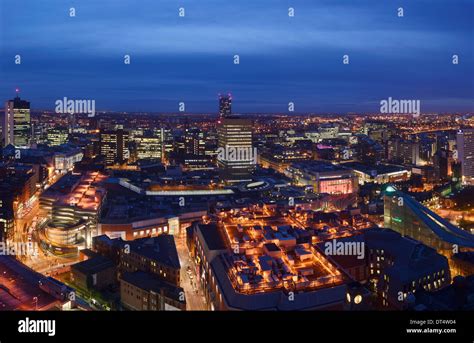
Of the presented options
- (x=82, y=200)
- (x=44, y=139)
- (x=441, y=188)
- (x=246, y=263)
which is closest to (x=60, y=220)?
(x=82, y=200)

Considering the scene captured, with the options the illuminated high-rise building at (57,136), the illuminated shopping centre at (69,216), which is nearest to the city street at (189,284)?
the illuminated shopping centre at (69,216)

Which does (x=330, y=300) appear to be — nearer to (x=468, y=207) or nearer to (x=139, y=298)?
(x=139, y=298)

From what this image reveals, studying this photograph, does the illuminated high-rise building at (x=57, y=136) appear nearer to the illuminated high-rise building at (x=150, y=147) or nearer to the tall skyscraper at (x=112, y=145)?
the illuminated high-rise building at (x=150, y=147)

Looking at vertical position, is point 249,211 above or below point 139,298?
above

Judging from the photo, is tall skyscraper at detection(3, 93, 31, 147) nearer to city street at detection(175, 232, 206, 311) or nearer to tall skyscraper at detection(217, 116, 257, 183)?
tall skyscraper at detection(217, 116, 257, 183)

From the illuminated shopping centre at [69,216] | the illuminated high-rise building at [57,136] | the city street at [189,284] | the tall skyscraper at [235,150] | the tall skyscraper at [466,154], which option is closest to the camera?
the city street at [189,284]

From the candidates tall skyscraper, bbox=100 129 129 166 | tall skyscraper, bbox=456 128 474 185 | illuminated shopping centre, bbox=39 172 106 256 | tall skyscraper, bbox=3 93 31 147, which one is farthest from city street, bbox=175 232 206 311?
tall skyscraper, bbox=3 93 31 147
